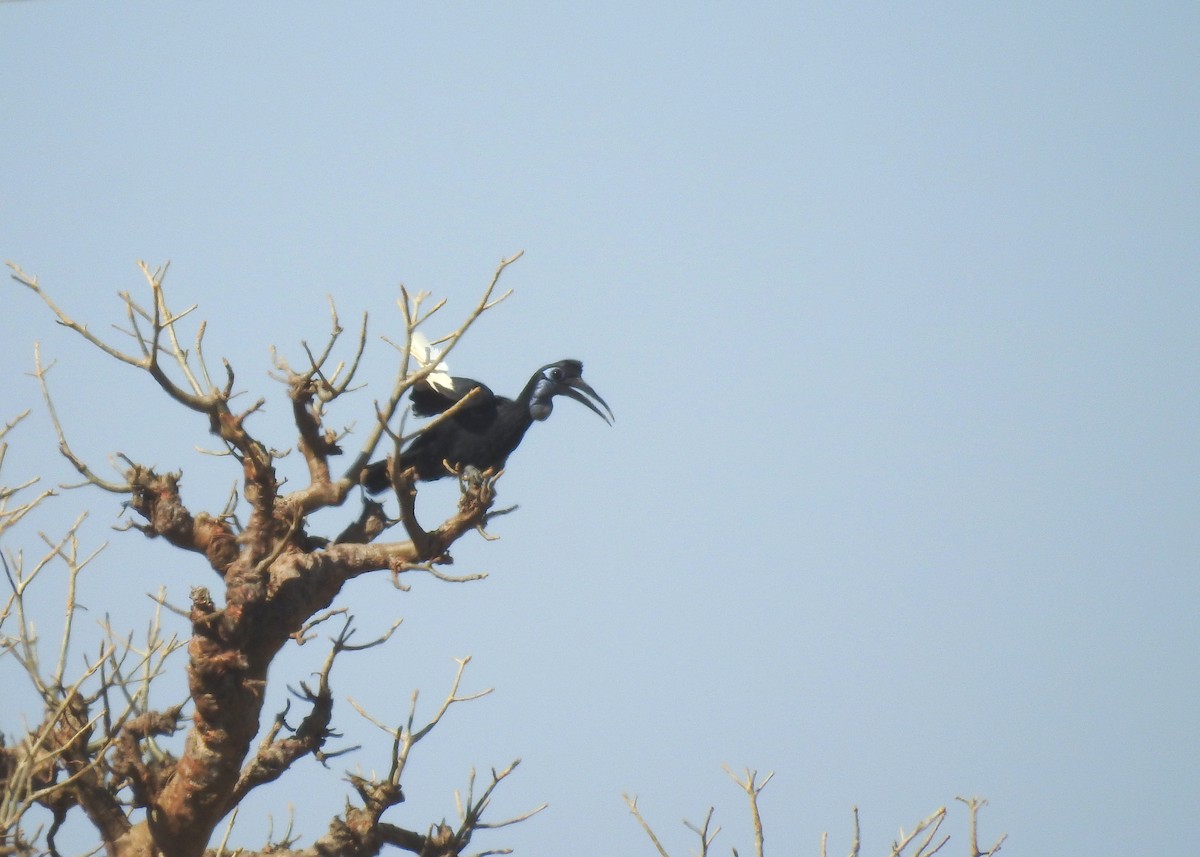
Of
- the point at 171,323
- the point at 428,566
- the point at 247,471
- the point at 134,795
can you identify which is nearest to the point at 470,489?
the point at 428,566

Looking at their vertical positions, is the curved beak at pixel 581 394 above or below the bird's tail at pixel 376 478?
above

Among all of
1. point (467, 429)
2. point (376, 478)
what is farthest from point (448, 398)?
point (376, 478)

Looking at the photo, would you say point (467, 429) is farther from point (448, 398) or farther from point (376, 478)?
point (376, 478)

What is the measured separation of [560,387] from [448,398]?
3.32 ft

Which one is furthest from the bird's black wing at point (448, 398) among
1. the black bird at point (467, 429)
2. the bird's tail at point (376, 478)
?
the bird's tail at point (376, 478)

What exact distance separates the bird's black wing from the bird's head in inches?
14.6

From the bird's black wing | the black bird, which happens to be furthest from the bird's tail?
the bird's black wing

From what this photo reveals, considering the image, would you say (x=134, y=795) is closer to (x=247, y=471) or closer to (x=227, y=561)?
(x=227, y=561)

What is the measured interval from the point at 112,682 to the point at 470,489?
184cm

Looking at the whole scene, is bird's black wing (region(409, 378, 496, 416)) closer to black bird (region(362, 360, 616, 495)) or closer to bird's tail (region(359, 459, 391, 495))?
black bird (region(362, 360, 616, 495))

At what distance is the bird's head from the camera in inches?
370

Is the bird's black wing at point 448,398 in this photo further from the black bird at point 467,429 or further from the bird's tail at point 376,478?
the bird's tail at point 376,478

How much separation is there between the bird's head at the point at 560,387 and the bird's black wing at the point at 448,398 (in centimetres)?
37

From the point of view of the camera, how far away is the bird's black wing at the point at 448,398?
29.4 feet
